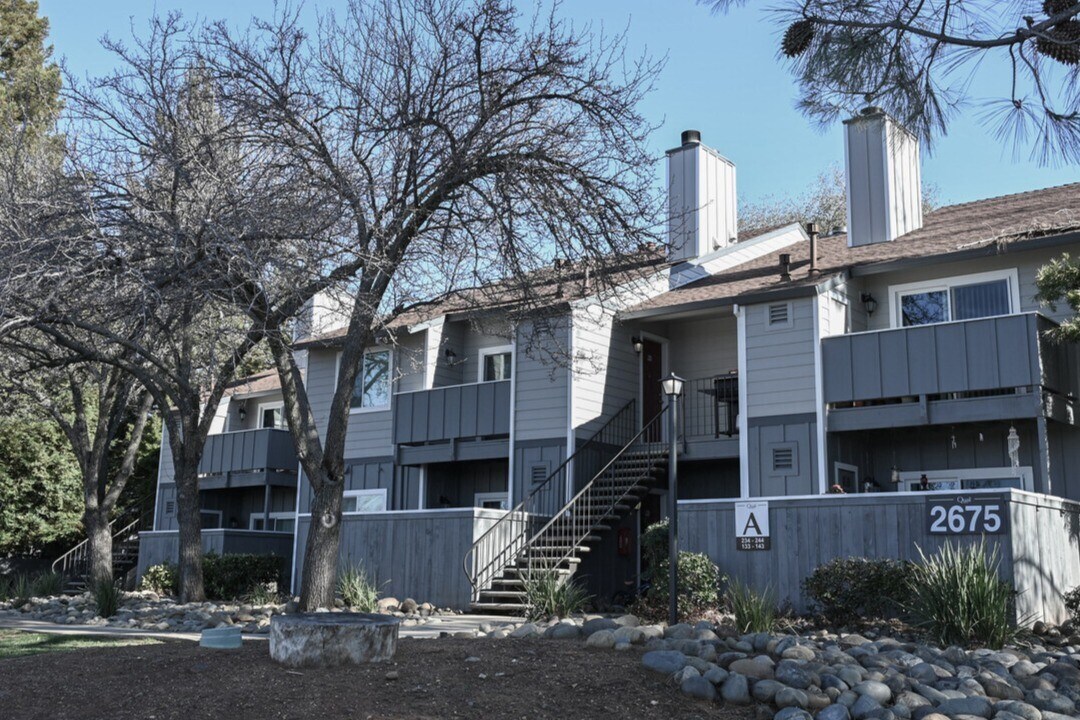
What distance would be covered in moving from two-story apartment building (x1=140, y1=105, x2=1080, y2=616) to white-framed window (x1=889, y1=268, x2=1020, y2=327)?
37 mm

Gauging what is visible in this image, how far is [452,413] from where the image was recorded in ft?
70.6

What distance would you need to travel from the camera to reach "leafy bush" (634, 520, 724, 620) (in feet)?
45.4

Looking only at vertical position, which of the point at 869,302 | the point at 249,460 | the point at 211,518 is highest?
the point at 869,302

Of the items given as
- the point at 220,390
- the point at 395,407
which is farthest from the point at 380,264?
the point at 395,407

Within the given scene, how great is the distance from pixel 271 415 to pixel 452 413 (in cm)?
1064

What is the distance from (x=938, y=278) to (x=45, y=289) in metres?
13.5

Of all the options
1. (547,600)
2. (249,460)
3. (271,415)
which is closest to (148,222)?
(547,600)

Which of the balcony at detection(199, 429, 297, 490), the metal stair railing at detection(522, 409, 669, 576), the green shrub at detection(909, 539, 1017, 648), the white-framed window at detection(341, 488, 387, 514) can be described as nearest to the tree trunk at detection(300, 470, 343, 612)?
the metal stair railing at detection(522, 409, 669, 576)

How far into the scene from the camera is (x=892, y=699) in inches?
300

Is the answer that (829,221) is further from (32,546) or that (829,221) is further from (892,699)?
(892,699)

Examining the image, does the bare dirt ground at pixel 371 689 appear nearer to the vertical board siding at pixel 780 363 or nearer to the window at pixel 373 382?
the vertical board siding at pixel 780 363

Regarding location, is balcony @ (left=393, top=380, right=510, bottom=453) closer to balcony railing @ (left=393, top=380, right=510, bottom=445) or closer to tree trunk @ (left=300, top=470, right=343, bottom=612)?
balcony railing @ (left=393, top=380, right=510, bottom=445)

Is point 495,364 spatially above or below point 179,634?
above

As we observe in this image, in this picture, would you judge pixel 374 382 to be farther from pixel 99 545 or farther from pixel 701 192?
pixel 701 192
